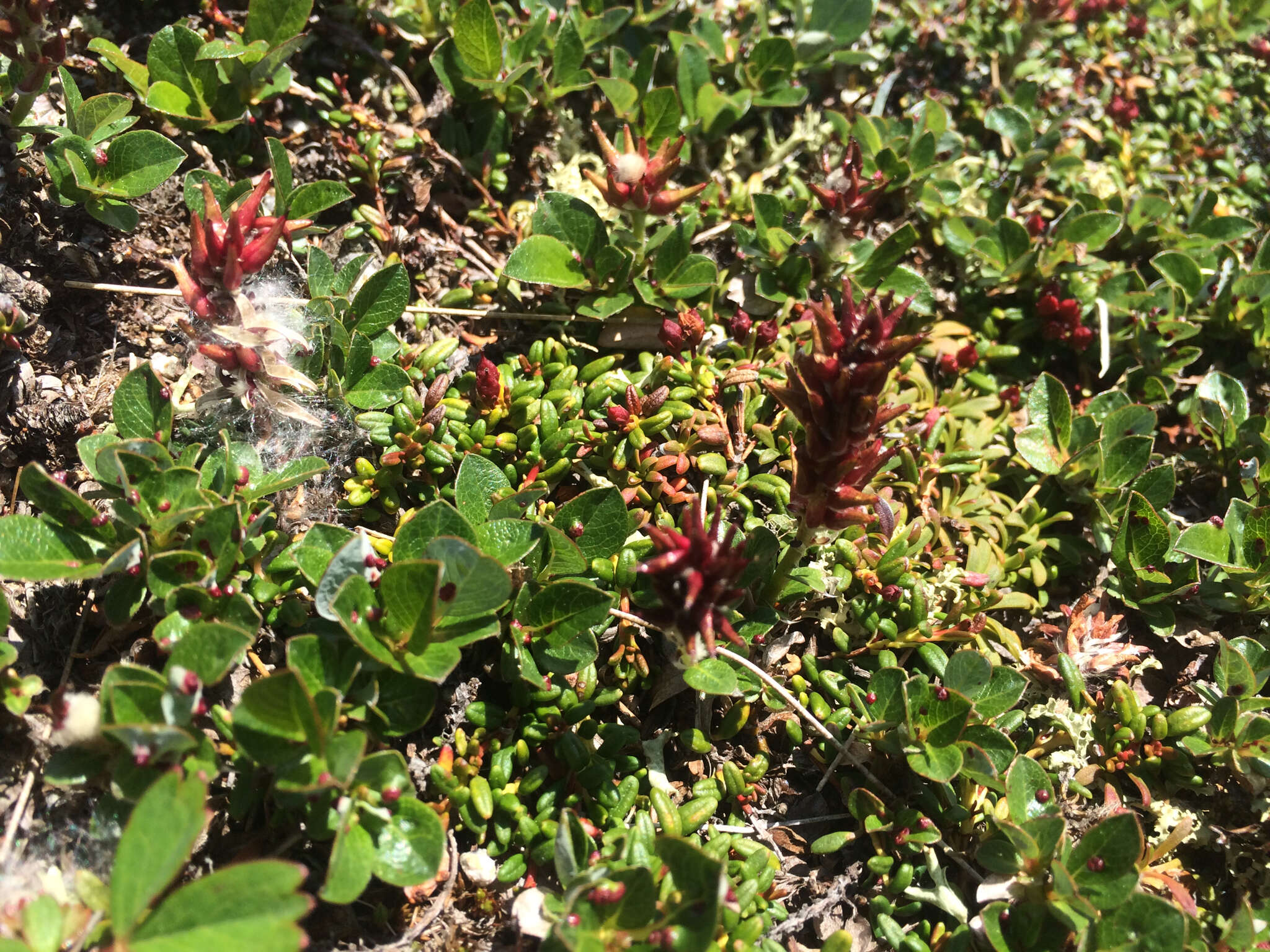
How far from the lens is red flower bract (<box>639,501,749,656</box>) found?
101 inches

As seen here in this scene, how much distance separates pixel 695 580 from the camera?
2545 mm

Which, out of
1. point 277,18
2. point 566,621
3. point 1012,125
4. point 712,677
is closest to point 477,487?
point 566,621

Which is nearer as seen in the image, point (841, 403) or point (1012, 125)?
point (841, 403)

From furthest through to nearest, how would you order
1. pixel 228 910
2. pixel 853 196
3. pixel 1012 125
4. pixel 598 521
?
pixel 1012 125 < pixel 853 196 < pixel 598 521 < pixel 228 910

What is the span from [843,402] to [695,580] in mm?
686

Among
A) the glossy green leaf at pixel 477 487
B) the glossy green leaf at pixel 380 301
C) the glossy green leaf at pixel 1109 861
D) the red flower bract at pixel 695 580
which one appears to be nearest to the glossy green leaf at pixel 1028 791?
the glossy green leaf at pixel 1109 861

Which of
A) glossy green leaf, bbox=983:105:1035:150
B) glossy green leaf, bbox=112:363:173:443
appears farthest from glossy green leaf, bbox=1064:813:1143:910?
glossy green leaf, bbox=983:105:1035:150

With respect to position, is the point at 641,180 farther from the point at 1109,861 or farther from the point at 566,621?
the point at 1109,861

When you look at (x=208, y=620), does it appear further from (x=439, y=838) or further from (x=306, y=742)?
(x=439, y=838)

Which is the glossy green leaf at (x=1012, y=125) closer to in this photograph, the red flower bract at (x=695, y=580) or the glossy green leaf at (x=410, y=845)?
the red flower bract at (x=695, y=580)

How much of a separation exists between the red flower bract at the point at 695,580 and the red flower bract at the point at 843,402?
1.29 ft

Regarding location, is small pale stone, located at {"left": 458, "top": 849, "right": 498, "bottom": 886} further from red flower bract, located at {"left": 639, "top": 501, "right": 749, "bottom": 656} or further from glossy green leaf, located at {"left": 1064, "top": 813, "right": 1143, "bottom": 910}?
glossy green leaf, located at {"left": 1064, "top": 813, "right": 1143, "bottom": 910}

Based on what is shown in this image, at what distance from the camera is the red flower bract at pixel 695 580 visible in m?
2.57

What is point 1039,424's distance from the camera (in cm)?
405
